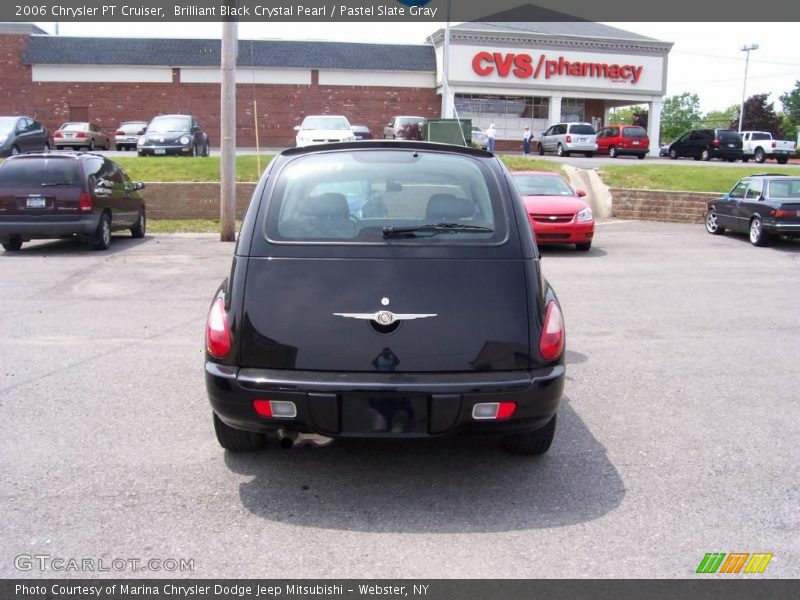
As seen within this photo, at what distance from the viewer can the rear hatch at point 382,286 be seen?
4066mm

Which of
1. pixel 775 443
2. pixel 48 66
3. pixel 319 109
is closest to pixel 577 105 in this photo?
pixel 319 109

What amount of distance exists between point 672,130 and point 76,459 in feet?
437

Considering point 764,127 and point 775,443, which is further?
point 764,127

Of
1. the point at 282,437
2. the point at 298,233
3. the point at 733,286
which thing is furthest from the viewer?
the point at 733,286

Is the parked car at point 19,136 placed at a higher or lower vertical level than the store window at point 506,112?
lower

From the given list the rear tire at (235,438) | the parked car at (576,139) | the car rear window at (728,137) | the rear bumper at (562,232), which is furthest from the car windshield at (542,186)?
the car rear window at (728,137)

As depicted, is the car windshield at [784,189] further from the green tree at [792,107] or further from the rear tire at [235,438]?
the green tree at [792,107]

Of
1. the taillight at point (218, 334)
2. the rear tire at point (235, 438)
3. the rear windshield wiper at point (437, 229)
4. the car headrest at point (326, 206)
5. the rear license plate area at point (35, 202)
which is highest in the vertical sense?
the car headrest at point (326, 206)

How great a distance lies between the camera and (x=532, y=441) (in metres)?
4.71

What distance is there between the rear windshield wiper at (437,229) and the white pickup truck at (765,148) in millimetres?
36929

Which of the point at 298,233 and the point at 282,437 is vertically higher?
the point at 298,233

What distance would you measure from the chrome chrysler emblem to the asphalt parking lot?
3.04 ft

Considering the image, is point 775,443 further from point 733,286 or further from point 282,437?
point 733,286

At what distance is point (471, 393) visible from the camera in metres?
3.98
